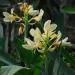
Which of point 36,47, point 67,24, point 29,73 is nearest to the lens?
point 36,47

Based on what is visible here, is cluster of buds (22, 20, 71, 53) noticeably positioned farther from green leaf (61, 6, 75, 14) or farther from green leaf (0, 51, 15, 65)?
green leaf (61, 6, 75, 14)

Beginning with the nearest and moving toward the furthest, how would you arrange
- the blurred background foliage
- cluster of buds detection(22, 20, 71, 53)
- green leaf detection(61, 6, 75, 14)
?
cluster of buds detection(22, 20, 71, 53) < the blurred background foliage < green leaf detection(61, 6, 75, 14)

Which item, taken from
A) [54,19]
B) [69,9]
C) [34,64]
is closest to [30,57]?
[34,64]

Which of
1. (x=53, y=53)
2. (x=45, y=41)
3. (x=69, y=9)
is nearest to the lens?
(x=45, y=41)

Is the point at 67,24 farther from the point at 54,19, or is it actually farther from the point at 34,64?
the point at 34,64

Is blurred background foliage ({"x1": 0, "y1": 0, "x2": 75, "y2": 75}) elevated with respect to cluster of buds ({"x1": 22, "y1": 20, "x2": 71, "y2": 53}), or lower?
lower

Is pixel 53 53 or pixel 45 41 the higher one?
pixel 45 41

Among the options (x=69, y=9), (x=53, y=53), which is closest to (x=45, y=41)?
(x=53, y=53)

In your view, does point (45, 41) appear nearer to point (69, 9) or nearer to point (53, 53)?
point (53, 53)

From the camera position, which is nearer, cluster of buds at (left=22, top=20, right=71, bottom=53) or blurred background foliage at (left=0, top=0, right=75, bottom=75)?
cluster of buds at (left=22, top=20, right=71, bottom=53)

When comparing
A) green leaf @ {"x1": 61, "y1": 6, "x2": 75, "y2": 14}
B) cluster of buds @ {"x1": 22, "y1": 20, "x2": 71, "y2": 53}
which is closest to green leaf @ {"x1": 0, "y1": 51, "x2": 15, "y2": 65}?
cluster of buds @ {"x1": 22, "y1": 20, "x2": 71, "y2": 53}

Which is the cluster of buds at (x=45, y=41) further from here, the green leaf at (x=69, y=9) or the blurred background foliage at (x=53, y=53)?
the green leaf at (x=69, y=9)
